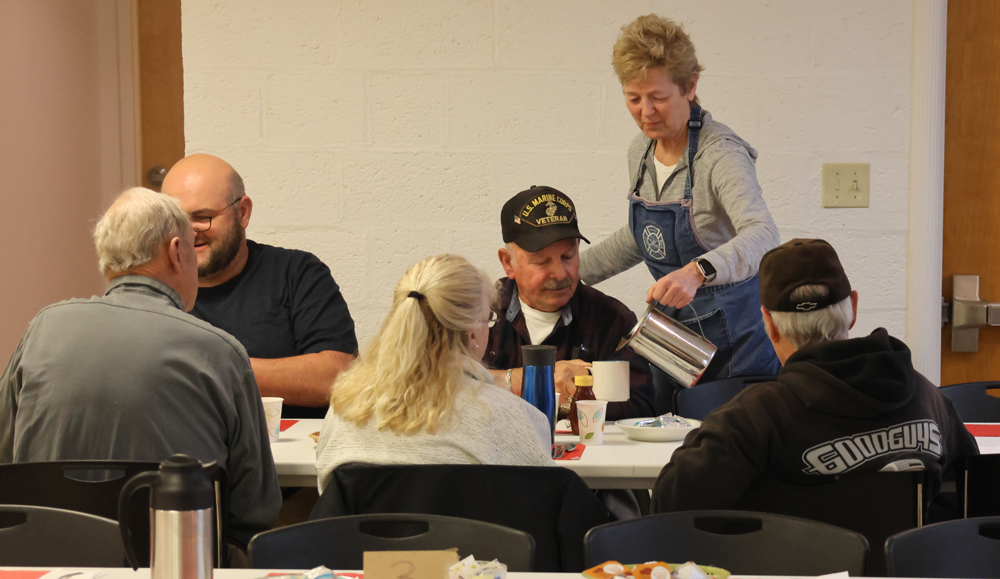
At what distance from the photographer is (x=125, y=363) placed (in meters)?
1.53

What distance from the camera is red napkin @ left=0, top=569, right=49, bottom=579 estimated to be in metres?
1.08

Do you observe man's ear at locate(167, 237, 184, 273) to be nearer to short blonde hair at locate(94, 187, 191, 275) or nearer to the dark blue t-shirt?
short blonde hair at locate(94, 187, 191, 275)

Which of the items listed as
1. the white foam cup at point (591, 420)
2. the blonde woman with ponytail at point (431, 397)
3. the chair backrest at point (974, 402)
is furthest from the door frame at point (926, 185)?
the blonde woman with ponytail at point (431, 397)

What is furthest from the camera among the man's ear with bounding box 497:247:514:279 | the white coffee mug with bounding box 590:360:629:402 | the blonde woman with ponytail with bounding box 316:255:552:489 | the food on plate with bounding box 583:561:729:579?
the man's ear with bounding box 497:247:514:279

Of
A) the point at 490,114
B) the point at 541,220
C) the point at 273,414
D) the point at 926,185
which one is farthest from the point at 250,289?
the point at 926,185

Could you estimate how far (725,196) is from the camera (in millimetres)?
2783

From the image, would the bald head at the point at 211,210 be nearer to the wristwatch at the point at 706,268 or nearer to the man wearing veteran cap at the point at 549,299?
the man wearing veteran cap at the point at 549,299

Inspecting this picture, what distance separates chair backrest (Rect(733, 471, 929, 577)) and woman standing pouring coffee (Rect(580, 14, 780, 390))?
4.36 ft

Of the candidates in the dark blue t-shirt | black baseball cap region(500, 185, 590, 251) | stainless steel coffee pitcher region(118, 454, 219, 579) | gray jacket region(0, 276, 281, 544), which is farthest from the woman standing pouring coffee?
stainless steel coffee pitcher region(118, 454, 219, 579)

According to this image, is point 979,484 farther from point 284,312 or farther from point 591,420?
point 284,312

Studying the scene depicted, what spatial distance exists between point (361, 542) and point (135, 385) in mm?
608

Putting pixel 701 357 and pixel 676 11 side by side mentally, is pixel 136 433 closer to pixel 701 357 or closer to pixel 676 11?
pixel 701 357

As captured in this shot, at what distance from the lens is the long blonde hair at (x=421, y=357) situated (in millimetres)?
1476

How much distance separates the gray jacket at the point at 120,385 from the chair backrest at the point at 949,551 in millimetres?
1113
